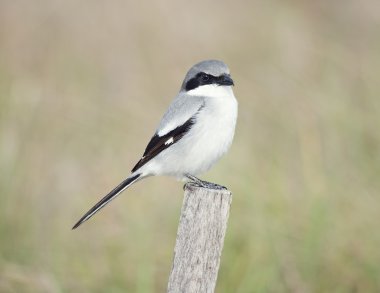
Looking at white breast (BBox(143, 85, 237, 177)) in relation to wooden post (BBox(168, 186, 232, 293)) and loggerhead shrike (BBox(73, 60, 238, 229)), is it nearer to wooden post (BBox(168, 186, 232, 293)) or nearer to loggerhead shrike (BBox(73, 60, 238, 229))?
loggerhead shrike (BBox(73, 60, 238, 229))

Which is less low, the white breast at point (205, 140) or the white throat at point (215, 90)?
the white throat at point (215, 90)

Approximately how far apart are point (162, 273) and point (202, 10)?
6226 mm

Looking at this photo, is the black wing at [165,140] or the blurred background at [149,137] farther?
the blurred background at [149,137]

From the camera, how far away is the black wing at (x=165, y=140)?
465cm

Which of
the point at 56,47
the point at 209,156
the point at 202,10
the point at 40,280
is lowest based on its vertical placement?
the point at 40,280

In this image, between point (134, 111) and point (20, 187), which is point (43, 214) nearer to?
point (20, 187)

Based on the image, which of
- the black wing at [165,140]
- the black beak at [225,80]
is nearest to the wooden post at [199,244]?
the black wing at [165,140]

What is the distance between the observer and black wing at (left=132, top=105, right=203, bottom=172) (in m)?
4.65

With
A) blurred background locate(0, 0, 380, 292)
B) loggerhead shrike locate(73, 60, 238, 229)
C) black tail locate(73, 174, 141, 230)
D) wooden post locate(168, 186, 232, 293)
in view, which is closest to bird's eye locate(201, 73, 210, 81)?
loggerhead shrike locate(73, 60, 238, 229)

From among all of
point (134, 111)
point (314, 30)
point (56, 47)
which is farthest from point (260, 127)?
point (56, 47)

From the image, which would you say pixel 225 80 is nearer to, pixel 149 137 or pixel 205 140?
pixel 205 140

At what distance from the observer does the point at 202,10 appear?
11336 millimetres

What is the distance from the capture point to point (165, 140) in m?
4.68

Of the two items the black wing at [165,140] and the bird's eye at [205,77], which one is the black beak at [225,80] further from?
the black wing at [165,140]
